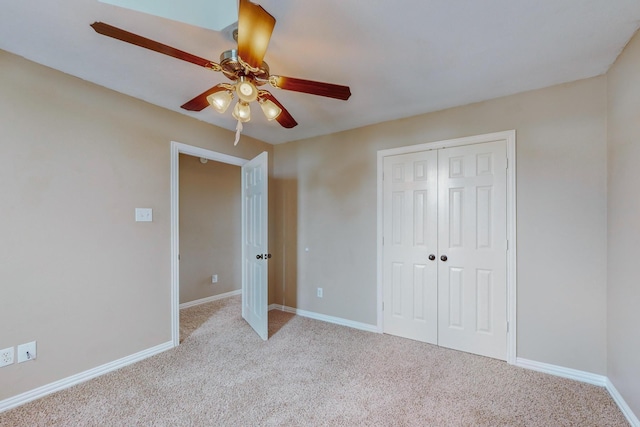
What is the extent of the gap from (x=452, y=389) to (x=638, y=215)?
1625mm

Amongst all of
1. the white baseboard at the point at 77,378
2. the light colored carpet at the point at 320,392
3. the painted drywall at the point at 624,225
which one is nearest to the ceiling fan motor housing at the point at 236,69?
the light colored carpet at the point at 320,392

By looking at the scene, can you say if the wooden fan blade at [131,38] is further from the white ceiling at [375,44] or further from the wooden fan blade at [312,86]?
the wooden fan blade at [312,86]

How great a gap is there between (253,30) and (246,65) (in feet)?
0.72

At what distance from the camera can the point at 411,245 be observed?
2939 mm

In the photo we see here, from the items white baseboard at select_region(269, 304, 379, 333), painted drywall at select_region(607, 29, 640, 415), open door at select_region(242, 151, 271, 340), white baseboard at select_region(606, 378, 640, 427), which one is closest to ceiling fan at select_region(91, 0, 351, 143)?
open door at select_region(242, 151, 271, 340)

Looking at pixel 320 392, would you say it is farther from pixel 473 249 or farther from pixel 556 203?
pixel 556 203

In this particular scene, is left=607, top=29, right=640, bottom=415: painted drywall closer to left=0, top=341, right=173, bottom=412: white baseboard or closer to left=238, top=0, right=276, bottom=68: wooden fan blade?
left=238, top=0, right=276, bottom=68: wooden fan blade

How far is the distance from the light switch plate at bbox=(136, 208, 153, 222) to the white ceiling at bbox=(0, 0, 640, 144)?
101cm

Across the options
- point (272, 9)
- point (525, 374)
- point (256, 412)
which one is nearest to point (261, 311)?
point (256, 412)

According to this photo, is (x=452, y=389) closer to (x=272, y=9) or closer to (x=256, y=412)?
(x=256, y=412)

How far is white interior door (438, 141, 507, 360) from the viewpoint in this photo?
8.23 feet

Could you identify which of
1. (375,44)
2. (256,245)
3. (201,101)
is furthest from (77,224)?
(375,44)

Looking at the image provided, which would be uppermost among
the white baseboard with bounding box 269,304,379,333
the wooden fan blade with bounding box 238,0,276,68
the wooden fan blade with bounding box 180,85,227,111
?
the wooden fan blade with bounding box 238,0,276,68

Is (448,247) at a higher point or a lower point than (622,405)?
higher
